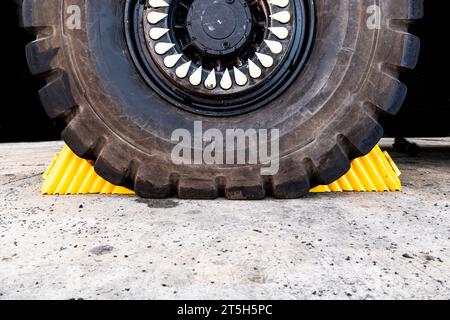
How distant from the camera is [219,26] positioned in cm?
159

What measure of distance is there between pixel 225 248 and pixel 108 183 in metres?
0.91

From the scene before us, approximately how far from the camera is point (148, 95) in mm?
1638

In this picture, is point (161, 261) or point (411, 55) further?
point (411, 55)

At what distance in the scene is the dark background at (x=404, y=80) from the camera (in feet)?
8.23

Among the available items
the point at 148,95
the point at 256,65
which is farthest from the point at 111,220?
the point at 256,65

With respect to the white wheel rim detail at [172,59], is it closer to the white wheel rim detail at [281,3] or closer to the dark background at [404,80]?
the white wheel rim detail at [281,3]

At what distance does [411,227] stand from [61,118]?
1.39 meters

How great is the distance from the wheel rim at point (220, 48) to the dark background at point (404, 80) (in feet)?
4.18

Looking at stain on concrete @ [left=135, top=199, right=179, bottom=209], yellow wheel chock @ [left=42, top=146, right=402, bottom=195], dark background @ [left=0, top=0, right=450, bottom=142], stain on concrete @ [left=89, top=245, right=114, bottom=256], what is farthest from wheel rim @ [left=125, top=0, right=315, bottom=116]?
dark background @ [left=0, top=0, right=450, bottom=142]

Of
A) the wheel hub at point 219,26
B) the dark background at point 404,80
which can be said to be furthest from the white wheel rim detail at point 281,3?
the dark background at point 404,80

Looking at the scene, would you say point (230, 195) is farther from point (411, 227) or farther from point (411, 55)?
point (411, 55)

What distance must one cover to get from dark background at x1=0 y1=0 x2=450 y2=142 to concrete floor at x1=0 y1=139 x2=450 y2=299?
1.28 meters

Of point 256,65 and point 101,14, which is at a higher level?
point 101,14

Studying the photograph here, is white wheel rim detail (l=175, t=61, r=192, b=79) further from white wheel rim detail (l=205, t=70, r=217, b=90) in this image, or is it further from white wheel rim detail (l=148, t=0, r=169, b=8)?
white wheel rim detail (l=148, t=0, r=169, b=8)
